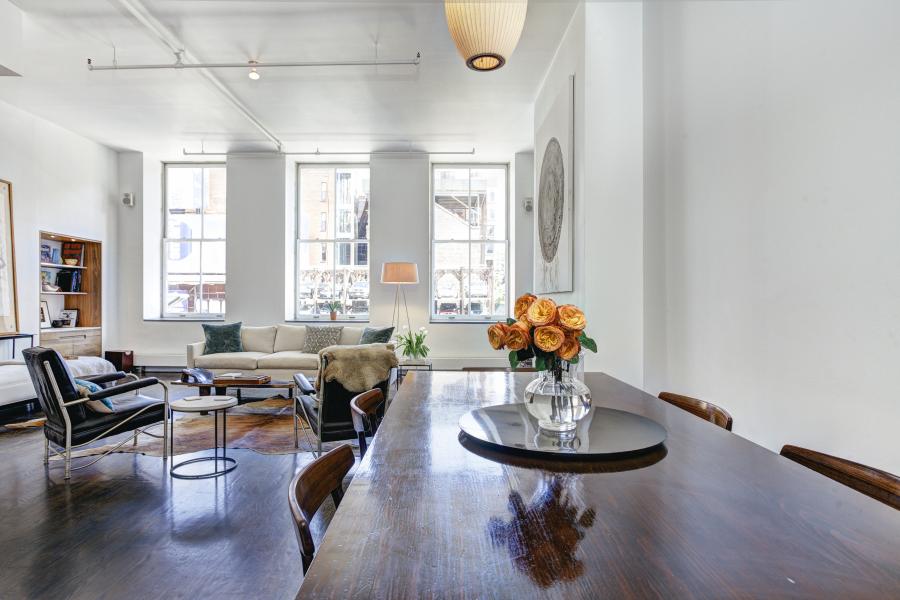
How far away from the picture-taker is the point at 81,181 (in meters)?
6.88

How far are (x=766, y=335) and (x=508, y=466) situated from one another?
5.59 ft

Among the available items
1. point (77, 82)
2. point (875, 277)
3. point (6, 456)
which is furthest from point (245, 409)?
point (875, 277)

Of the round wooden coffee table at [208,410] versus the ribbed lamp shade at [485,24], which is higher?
the ribbed lamp shade at [485,24]

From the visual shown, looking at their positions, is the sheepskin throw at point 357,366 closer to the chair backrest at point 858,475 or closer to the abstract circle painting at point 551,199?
the abstract circle painting at point 551,199

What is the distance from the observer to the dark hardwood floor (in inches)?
76.1

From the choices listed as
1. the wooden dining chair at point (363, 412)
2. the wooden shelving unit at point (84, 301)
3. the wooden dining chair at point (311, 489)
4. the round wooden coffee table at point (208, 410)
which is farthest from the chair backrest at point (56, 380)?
the wooden shelving unit at point (84, 301)

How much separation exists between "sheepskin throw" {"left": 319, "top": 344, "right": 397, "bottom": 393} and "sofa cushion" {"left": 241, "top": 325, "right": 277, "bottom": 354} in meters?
3.95

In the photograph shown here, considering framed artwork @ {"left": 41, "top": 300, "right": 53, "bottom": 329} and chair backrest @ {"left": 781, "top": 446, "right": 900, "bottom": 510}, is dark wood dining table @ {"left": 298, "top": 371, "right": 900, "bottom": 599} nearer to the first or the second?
chair backrest @ {"left": 781, "top": 446, "right": 900, "bottom": 510}

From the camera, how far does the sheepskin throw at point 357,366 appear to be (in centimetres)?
327

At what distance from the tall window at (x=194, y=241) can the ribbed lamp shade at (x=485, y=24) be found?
735 cm

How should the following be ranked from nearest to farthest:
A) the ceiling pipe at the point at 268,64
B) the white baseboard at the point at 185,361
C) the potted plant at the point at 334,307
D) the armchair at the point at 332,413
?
the armchair at the point at 332,413 < the ceiling pipe at the point at 268,64 < the white baseboard at the point at 185,361 < the potted plant at the point at 334,307

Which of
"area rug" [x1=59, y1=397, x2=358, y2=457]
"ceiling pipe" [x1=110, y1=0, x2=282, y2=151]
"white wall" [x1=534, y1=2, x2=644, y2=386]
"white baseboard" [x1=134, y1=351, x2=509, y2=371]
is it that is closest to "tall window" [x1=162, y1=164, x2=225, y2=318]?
"white baseboard" [x1=134, y1=351, x2=509, y2=371]

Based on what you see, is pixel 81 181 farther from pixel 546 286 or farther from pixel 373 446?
pixel 373 446

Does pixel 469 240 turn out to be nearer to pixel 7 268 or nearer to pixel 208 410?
pixel 208 410
